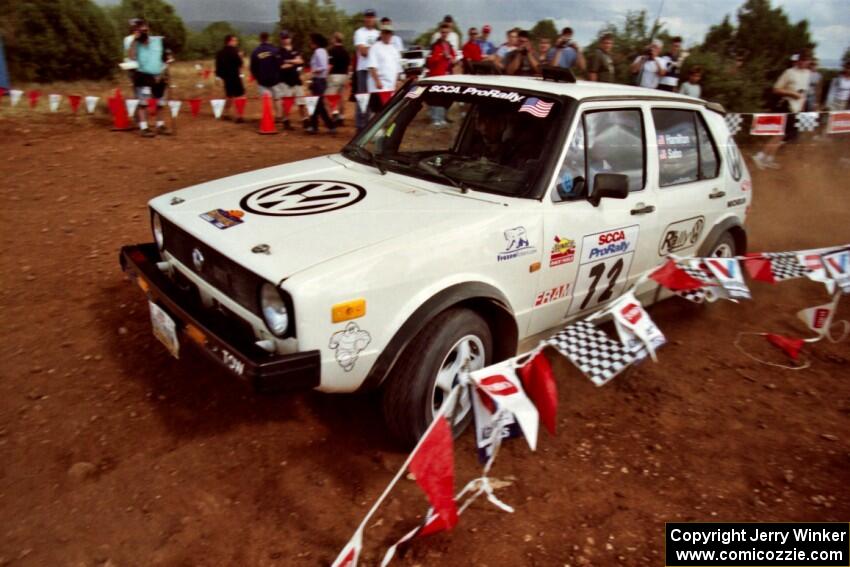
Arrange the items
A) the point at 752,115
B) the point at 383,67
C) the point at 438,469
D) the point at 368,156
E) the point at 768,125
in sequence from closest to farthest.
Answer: the point at 438,469 < the point at 368,156 < the point at 383,67 < the point at 768,125 < the point at 752,115

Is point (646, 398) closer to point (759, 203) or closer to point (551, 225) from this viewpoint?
point (551, 225)

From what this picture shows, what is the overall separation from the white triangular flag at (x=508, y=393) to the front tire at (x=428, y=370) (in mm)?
214

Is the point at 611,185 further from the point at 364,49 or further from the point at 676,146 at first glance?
the point at 364,49

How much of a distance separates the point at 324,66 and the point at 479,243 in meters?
9.13

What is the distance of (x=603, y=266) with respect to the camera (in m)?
3.62

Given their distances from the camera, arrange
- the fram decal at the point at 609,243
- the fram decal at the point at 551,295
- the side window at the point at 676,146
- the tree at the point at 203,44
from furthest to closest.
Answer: the tree at the point at 203,44 → the side window at the point at 676,146 → the fram decal at the point at 609,243 → the fram decal at the point at 551,295

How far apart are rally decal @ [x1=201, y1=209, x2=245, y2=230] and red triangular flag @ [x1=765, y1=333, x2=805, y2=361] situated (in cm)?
385

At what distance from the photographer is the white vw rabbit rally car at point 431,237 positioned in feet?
8.38

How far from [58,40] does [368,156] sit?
18314mm

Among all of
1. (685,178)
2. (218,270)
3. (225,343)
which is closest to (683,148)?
(685,178)

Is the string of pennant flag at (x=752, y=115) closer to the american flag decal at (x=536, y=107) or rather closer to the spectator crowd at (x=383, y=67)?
the spectator crowd at (x=383, y=67)

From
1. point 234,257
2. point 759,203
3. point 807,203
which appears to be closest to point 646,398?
point 234,257

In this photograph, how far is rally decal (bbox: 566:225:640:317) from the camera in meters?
3.48

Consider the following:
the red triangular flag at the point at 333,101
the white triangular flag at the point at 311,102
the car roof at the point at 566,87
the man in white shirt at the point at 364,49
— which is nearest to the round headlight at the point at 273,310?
the car roof at the point at 566,87
